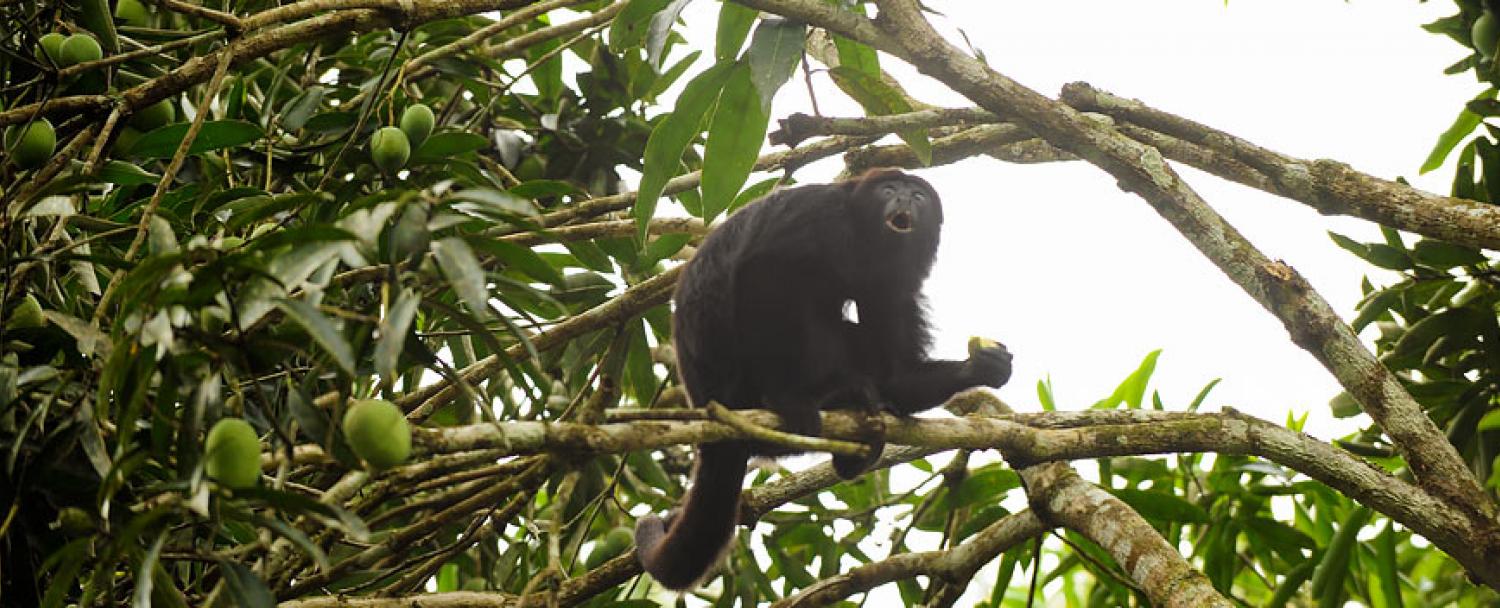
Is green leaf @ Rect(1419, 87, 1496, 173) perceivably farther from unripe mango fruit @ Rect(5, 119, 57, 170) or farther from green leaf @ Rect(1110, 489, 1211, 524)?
unripe mango fruit @ Rect(5, 119, 57, 170)

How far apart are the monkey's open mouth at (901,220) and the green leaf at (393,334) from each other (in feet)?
7.45

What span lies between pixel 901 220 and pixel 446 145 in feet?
4.50

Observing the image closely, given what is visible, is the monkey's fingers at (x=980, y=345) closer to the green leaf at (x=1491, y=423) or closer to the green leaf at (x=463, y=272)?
the green leaf at (x=1491, y=423)

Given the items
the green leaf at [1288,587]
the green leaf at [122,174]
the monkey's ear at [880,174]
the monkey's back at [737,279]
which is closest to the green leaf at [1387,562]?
the green leaf at [1288,587]

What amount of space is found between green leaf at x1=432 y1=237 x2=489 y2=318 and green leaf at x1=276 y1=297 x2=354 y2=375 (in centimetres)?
17

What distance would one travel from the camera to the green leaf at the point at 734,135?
339cm

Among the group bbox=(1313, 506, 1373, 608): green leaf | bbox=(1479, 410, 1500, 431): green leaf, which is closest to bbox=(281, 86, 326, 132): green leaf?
bbox=(1313, 506, 1373, 608): green leaf

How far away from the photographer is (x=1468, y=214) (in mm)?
3068

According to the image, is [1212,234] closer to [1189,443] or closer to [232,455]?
[1189,443]

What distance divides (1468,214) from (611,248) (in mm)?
2352

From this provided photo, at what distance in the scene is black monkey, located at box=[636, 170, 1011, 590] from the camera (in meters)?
3.61

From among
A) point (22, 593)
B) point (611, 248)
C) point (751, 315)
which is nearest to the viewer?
point (22, 593)

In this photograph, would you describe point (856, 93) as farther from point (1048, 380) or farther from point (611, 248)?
point (1048, 380)

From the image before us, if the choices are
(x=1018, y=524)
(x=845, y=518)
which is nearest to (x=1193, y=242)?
(x=1018, y=524)
